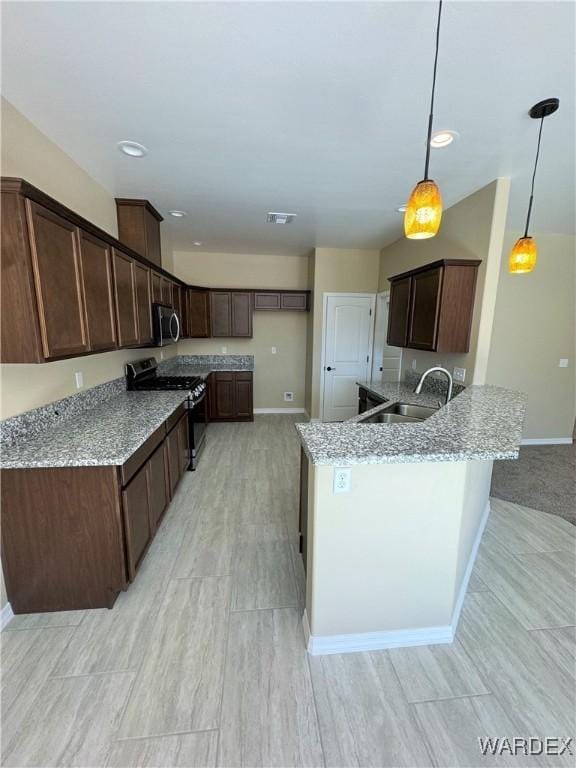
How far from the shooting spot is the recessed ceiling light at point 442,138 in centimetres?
194

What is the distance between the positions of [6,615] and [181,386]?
81.9 inches

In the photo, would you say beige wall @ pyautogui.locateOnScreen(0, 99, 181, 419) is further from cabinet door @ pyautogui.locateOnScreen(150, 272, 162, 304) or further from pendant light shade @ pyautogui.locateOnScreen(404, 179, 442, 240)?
pendant light shade @ pyautogui.locateOnScreen(404, 179, 442, 240)

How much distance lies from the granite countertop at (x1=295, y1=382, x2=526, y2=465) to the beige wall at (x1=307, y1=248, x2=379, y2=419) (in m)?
3.07

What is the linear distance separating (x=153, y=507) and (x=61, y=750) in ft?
3.78

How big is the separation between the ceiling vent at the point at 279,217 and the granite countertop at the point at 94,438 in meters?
2.29

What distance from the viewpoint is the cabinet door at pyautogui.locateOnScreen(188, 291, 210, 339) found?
488cm

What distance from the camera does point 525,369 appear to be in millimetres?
4285

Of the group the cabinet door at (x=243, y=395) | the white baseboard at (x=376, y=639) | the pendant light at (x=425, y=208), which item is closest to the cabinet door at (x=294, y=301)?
the cabinet door at (x=243, y=395)

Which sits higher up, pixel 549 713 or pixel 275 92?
pixel 275 92

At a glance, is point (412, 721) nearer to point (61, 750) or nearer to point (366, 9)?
point (61, 750)

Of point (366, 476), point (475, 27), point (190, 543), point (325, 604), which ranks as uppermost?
point (475, 27)

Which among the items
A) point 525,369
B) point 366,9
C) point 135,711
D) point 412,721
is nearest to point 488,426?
point 412,721

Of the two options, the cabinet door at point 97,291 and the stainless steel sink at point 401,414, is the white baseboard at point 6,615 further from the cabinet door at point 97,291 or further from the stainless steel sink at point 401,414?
the stainless steel sink at point 401,414

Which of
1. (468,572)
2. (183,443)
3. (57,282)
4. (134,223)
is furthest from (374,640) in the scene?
(134,223)
